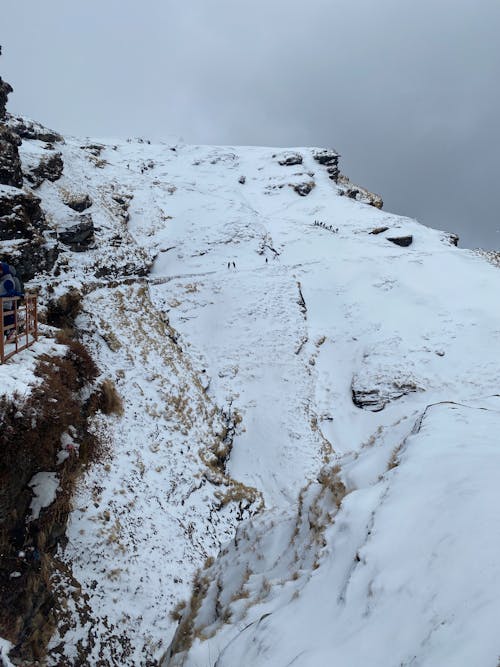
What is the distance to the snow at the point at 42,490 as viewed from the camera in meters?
7.88

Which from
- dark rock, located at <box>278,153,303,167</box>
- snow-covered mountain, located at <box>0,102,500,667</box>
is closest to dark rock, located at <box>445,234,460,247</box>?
snow-covered mountain, located at <box>0,102,500,667</box>

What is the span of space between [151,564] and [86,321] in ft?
34.2

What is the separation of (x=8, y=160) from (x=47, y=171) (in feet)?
23.8

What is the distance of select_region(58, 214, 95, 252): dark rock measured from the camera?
20.6 metres

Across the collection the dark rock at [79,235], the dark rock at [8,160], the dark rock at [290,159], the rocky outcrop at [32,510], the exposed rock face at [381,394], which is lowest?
the rocky outcrop at [32,510]

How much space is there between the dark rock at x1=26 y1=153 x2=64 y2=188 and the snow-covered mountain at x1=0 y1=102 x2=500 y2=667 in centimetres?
17

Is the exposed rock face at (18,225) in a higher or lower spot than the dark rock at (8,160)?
lower

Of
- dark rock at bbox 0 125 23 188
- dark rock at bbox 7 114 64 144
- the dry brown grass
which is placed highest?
dark rock at bbox 7 114 64 144

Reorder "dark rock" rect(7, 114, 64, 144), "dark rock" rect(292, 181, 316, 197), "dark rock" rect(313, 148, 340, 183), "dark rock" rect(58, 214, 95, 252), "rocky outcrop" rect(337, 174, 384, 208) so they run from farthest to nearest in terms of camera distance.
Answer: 1. "dark rock" rect(313, 148, 340, 183)
2. "rocky outcrop" rect(337, 174, 384, 208)
3. "dark rock" rect(292, 181, 316, 197)
4. "dark rock" rect(7, 114, 64, 144)
5. "dark rock" rect(58, 214, 95, 252)

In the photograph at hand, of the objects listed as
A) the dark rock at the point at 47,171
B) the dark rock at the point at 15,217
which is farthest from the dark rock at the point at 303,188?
the dark rock at the point at 15,217

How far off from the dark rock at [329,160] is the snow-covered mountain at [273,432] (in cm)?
1734

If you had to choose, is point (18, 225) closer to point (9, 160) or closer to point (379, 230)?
point (9, 160)

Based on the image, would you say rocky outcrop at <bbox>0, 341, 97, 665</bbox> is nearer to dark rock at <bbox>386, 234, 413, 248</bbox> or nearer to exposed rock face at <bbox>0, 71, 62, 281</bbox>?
exposed rock face at <bbox>0, 71, 62, 281</bbox>

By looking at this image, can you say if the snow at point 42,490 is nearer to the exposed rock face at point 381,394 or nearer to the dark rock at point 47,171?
the exposed rock face at point 381,394
